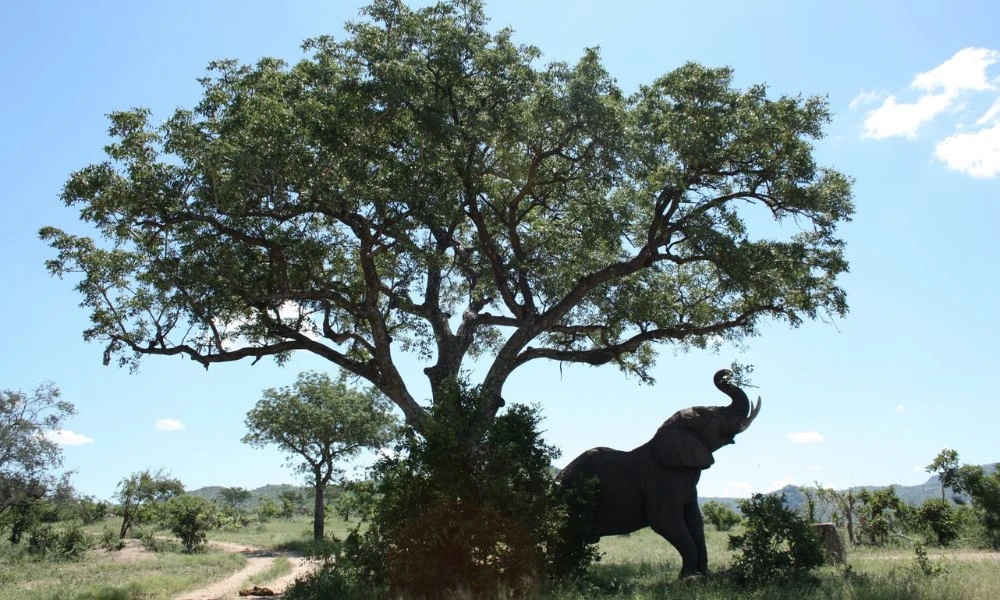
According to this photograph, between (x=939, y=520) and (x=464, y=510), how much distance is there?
18004 mm

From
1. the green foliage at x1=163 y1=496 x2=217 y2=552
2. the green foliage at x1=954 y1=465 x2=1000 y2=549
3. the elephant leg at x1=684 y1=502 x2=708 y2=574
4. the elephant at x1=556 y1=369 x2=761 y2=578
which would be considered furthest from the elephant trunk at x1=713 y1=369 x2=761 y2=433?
the green foliage at x1=163 y1=496 x2=217 y2=552

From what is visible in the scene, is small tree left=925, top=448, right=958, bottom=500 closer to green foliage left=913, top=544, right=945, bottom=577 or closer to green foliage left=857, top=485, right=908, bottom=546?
green foliage left=857, top=485, right=908, bottom=546

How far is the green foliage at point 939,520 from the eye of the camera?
2166 centimetres

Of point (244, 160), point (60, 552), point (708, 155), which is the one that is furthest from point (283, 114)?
point (60, 552)

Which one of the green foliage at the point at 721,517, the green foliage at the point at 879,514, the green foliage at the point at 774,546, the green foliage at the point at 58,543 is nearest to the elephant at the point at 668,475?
the green foliage at the point at 774,546

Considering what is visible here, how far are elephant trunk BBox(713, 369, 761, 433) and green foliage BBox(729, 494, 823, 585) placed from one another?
6.97ft

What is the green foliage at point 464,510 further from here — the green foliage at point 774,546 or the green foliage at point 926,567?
the green foliage at point 926,567

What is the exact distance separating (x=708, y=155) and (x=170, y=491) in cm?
4237

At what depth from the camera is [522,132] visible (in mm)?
14617

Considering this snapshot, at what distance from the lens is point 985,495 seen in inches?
821

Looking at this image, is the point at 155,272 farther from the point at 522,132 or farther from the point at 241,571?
the point at 241,571

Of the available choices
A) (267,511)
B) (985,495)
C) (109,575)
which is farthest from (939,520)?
(267,511)

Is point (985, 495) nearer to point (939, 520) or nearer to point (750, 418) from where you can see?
point (939, 520)

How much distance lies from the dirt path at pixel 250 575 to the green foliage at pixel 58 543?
6153 mm
